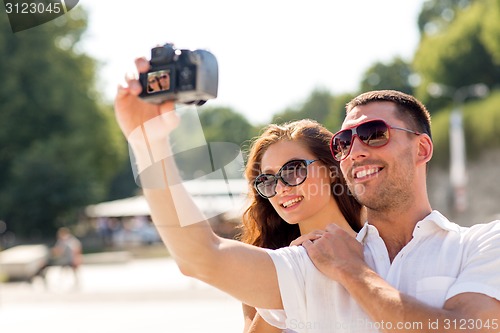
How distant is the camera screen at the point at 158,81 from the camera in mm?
1856

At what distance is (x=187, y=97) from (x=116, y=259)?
23.8 meters

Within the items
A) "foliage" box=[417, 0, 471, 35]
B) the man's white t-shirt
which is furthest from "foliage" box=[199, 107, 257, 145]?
"foliage" box=[417, 0, 471, 35]

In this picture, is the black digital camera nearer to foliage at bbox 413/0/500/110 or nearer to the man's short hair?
the man's short hair

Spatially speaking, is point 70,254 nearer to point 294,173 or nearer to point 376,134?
point 294,173

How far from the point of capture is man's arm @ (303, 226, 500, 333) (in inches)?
87.6

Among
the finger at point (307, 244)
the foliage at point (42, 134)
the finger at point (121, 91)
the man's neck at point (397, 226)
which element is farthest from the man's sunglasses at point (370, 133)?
the foliage at point (42, 134)

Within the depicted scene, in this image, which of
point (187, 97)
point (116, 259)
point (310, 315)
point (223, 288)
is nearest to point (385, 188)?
point (310, 315)

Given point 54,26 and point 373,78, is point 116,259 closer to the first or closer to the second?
point 54,26

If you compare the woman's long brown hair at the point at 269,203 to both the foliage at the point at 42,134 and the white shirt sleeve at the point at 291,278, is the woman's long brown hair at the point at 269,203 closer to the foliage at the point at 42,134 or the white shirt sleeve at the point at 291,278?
the white shirt sleeve at the point at 291,278

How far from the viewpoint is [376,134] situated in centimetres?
261

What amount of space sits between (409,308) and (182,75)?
1007 mm

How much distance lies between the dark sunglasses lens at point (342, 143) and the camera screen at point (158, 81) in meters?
1.01

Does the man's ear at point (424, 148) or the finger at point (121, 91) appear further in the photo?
the man's ear at point (424, 148)

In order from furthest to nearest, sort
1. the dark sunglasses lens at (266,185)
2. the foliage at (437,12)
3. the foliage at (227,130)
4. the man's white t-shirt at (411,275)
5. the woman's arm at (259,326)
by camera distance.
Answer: the foliage at (437,12), the foliage at (227,130), the dark sunglasses lens at (266,185), the woman's arm at (259,326), the man's white t-shirt at (411,275)
